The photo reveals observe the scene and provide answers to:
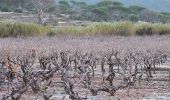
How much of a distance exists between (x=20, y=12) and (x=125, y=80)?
178 ft

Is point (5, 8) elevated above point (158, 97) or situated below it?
below

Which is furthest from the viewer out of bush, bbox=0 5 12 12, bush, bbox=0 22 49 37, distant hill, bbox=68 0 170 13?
distant hill, bbox=68 0 170 13

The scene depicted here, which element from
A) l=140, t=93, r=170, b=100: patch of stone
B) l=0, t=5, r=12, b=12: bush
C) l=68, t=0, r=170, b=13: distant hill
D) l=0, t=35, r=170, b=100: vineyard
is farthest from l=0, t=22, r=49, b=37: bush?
l=68, t=0, r=170, b=13: distant hill

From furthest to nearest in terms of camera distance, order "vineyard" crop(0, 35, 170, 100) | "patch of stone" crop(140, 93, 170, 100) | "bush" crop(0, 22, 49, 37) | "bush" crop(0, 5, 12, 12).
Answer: "bush" crop(0, 5, 12, 12) < "bush" crop(0, 22, 49, 37) < "patch of stone" crop(140, 93, 170, 100) < "vineyard" crop(0, 35, 170, 100)

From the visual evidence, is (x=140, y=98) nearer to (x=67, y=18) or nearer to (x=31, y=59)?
(x=31, y=59)

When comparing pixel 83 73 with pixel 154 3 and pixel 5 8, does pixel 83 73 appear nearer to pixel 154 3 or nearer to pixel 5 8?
pixel 5 8

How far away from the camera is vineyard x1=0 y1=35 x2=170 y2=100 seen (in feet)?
66.7

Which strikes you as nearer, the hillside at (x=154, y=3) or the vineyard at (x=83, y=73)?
the vineyard at (x=83, y=73)

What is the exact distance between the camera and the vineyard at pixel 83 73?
20.3 metres

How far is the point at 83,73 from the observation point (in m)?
21.6

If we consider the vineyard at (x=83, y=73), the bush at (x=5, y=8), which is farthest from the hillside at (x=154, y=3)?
the vineyard at (x=83, y=73)

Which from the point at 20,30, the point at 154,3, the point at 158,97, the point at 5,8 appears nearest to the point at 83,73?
the point at 158,97

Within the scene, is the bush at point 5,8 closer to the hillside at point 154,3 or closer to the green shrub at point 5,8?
the green shrub at point 5,8

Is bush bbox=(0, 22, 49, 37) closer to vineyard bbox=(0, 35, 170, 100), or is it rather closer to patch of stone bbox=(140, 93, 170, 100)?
vineyard bbox=(0, 35, 170, 100)
